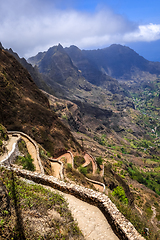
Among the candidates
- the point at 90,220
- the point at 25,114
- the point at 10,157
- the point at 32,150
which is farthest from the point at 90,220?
the point at 25,114

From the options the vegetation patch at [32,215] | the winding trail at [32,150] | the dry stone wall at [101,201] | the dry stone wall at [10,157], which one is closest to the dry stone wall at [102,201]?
the dry stone wall at [101,201]

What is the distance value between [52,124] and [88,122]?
135397 millimetres

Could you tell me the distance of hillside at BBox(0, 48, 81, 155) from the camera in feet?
109

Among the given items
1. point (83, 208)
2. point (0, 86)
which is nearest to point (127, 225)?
point (83, 208)

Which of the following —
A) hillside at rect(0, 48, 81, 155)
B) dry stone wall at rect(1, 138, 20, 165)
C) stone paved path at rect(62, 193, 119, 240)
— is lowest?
stone paved path at rect(62, 193, 119, 240)

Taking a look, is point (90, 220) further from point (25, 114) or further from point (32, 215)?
point (25, 114)

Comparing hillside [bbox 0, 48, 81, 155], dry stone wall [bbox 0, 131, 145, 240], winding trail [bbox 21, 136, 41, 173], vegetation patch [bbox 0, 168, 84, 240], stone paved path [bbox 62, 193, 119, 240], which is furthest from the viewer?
hillside [bbox 0, 48, 81, 155]

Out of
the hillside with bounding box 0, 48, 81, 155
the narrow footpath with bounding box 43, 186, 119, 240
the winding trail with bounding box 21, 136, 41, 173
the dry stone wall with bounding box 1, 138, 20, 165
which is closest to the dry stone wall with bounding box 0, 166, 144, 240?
the narrow footpath with bounding box 43, 186, 119, 240

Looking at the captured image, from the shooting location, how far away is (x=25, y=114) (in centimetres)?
3647

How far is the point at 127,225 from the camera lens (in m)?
10.7

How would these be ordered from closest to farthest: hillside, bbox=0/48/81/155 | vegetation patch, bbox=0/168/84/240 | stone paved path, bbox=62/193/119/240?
vegetation patch, bbox=0/168/84/240 < stone paved path, bbox=62/193/119/240 < hillside, bbox=0/48/81/155

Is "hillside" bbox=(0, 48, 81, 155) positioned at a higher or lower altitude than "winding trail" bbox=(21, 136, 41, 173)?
higher

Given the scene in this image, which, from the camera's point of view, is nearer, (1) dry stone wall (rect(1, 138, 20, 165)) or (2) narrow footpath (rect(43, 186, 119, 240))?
(2) narrow footpath (rect(43, 186, 119, 240))

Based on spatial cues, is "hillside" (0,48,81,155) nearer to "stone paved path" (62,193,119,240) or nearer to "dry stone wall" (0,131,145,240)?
"dry stone wall" (0,131,145,240)
